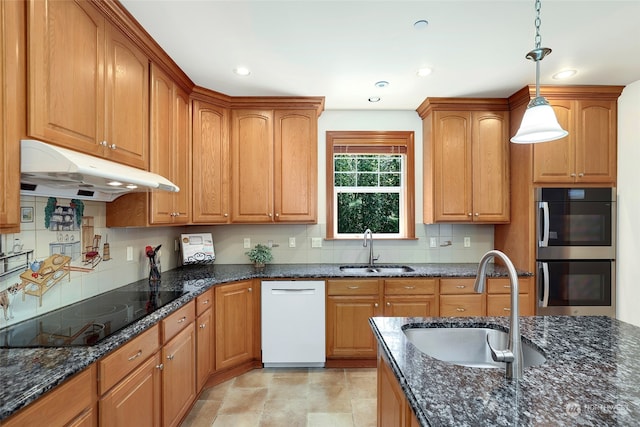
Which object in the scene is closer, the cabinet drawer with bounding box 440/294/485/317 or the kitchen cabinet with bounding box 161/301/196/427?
the kitchen cabinet with bounding box 161/301/196/427

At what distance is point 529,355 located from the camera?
4.19ft

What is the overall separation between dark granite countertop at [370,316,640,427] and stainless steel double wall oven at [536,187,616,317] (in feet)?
5.17

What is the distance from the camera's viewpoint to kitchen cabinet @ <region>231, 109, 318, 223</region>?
10.1 ft

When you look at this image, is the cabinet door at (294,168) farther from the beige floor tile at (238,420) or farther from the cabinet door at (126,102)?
the beige floor tile at (238,420)

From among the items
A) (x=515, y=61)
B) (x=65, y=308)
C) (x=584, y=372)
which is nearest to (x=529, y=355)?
(x=584, y=372)

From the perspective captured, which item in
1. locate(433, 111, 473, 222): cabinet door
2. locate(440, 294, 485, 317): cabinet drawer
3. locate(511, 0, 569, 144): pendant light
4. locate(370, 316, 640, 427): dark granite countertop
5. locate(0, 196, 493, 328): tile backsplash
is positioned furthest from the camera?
locate(433, 111, 473, 222): cabinet door

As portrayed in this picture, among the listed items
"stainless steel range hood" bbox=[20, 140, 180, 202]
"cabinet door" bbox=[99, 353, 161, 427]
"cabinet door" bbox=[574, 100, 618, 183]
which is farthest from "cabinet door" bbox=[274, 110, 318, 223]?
"cabinet door" bbox=[574, 100, 618, 183]

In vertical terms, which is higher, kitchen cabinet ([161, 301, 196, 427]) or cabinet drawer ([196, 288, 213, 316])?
cabinet drawer ([196, 288, 213, 316])

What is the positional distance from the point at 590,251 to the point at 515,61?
5.87ft

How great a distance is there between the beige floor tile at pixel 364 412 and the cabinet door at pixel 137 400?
129 centimetres

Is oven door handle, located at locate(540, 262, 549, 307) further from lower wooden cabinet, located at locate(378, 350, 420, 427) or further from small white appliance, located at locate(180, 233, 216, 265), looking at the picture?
small white appliance, located at locate(180, 233, 216, 265)

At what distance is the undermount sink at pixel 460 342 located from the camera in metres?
1.43

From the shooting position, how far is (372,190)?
3584 mm

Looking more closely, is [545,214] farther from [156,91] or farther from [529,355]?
[156,91]
